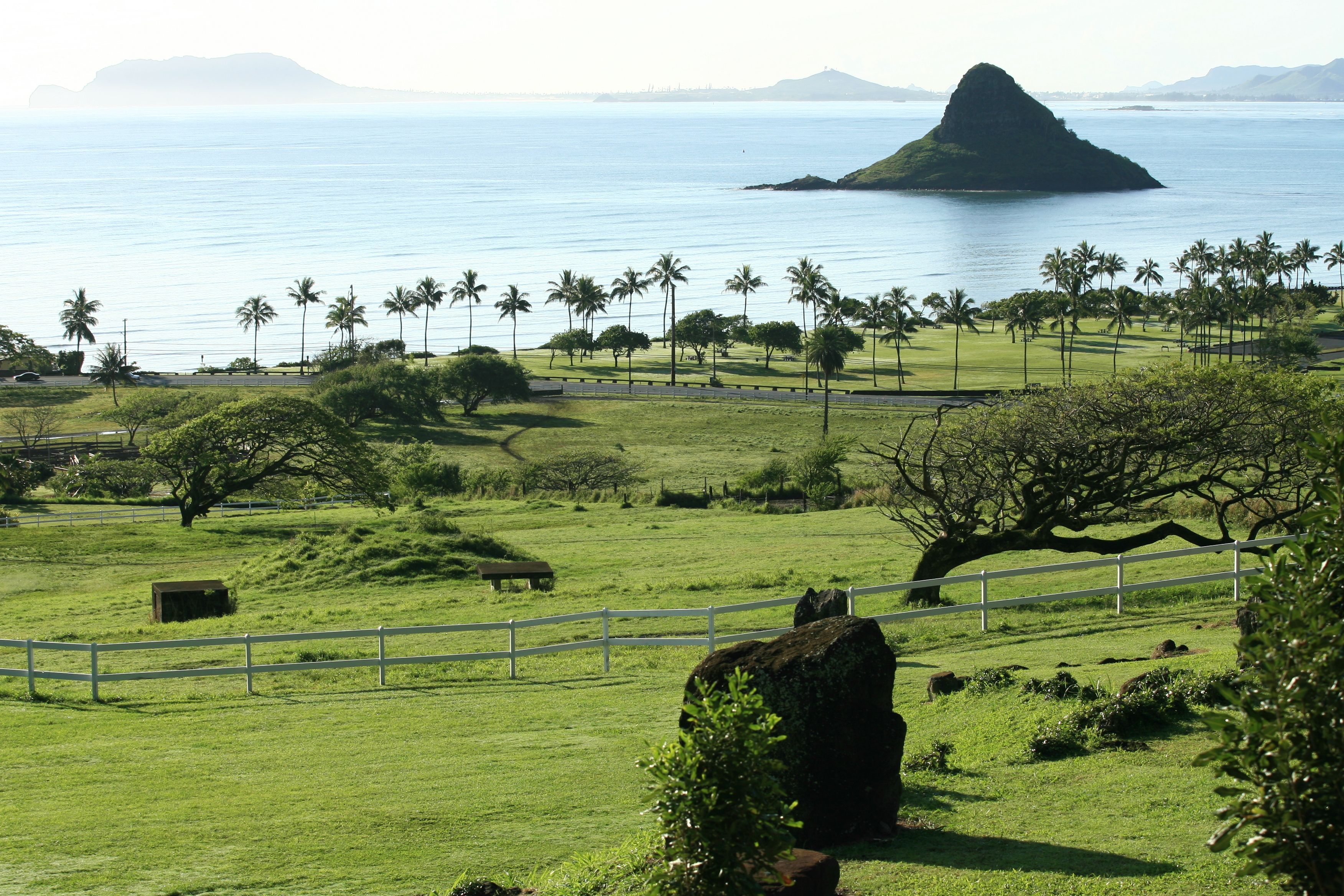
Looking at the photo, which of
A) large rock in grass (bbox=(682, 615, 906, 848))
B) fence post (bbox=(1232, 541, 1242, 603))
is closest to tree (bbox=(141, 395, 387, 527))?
fence post (bbox=(1232, 541, 1242, 603))

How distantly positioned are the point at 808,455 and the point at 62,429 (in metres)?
48.5

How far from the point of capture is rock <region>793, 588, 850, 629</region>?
18.1 metres

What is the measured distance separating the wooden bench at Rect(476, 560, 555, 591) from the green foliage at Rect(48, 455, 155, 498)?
27.2 meters

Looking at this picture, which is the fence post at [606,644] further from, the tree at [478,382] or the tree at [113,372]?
the tree at [113,372]

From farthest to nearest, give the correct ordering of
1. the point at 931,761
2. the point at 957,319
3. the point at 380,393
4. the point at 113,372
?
the point at 957,319, the point at 113,372, the point at 380,393, the point at 931,761

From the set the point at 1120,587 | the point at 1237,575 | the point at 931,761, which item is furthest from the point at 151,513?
Answer: the point at 931,761

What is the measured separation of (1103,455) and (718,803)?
19.2 m

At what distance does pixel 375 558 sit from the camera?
105 feet

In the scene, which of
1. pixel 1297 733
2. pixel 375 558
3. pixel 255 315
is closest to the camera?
pixel 1297 733

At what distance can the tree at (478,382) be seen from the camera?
8475 cm

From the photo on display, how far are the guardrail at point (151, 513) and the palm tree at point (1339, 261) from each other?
13556 cm

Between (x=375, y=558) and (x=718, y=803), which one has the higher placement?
(x=718, y=803)

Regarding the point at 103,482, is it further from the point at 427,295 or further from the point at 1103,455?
A: the point at 427,295

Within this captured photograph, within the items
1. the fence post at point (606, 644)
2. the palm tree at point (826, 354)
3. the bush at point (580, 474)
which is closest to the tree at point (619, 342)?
the palm tree at point (826, 354)
